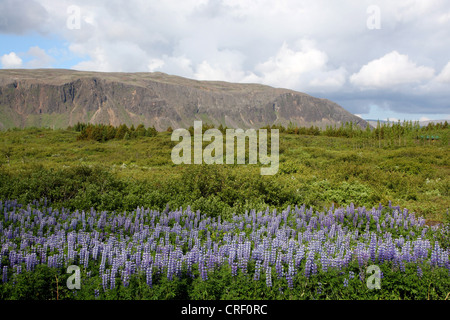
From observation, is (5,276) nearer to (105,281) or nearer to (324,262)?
(105,281)

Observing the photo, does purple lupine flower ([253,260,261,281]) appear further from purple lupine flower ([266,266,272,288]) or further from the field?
purple lupine flower ([266,266,272,288])

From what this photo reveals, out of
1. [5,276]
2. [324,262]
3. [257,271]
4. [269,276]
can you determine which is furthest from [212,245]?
[5,276]

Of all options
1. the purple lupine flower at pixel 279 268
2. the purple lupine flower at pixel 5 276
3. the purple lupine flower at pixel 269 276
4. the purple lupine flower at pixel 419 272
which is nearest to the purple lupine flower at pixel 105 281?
the purple lupine flower at pixel 5 276

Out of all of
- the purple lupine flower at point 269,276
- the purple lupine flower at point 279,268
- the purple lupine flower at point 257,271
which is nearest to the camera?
the purple lupine flower at point 269,276

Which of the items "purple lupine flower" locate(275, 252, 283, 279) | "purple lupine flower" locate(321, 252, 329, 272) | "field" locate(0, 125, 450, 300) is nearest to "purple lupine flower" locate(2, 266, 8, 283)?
"field" locate(0, 125, 450, 300)

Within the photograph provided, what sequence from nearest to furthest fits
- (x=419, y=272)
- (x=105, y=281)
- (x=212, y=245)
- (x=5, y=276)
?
(x=105, y=281), (x=5, y=276), (x=419, y=272), (x=212, y=245)

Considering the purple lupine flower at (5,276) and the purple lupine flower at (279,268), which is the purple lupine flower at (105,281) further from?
the purple lupine flower at (279,268)

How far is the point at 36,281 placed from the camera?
493cm

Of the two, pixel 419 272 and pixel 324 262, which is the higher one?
pixel 324 262

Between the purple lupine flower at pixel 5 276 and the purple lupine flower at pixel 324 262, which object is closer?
the purple lupine flower at pixel 5 276

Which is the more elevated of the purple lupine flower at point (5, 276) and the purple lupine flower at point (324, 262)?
the purple lupine flower at point (324, 262)

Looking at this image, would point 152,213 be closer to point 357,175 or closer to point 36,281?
point 36,281
